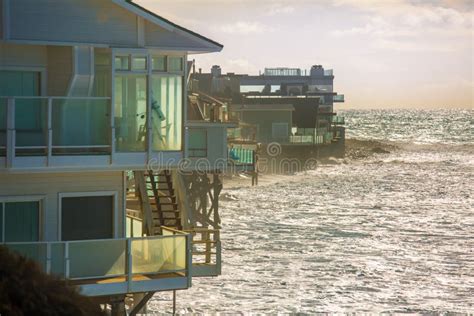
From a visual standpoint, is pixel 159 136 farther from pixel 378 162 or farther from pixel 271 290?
pixel 378 162

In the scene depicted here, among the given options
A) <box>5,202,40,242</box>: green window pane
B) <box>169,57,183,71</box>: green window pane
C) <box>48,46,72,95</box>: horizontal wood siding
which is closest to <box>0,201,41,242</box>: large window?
<box>5,202,40,242</box>: green window pane

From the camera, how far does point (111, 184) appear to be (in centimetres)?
2211

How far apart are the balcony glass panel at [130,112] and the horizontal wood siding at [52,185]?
656mm

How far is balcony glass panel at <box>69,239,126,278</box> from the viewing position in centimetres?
2116

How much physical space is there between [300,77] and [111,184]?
549 feet

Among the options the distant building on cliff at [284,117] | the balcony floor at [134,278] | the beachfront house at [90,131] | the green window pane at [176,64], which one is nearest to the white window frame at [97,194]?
the beachfront house at [90,131]

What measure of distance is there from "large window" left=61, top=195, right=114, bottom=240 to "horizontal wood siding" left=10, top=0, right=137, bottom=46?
8.97ft

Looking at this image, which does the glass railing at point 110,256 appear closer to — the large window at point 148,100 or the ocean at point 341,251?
the large window at point 148,100

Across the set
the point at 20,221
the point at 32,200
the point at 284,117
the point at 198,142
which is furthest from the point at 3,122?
the point at 284,117

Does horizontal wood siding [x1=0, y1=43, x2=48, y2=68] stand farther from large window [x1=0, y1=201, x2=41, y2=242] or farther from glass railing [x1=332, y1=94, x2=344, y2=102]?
glass railing [x1=332, y1=94, x2=344, y2=102]

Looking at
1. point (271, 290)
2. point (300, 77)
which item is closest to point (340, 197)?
point (271, 290)

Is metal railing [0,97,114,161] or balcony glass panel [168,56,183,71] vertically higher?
balcony glass panel [168,56,183,71]

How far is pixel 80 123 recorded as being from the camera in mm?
21453

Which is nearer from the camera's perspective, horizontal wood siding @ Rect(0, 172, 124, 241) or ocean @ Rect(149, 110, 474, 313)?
horizontal wood siding @ Rect(0, 172, 124, 241)
